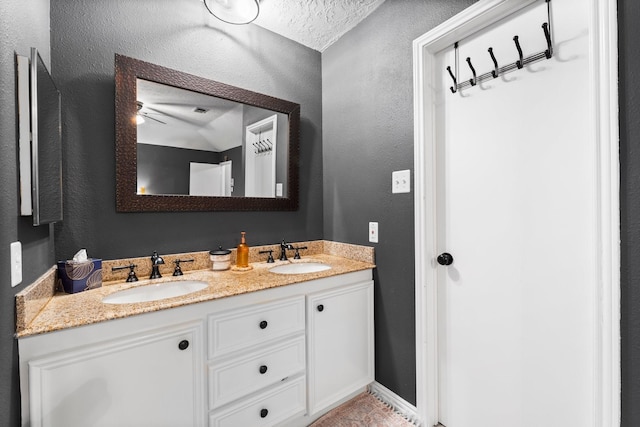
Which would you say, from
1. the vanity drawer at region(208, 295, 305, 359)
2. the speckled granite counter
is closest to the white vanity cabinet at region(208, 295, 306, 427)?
the vanity drawer at region(208, 295, 305, 359)

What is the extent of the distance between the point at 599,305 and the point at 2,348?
72.5 inches

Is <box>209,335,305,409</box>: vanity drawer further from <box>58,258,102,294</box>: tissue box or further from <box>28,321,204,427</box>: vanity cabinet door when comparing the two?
<box>58,258,102,294</box>: tissue box

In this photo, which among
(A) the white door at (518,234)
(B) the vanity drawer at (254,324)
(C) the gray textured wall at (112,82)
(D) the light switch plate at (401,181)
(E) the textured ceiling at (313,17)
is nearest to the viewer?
(A) the white door at (518,234)

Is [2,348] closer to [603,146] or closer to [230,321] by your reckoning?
[230,321]

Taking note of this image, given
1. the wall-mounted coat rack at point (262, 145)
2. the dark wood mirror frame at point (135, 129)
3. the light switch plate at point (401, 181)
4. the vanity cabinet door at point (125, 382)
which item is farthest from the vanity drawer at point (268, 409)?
the wall-mounted coat rack at point (262, 145)

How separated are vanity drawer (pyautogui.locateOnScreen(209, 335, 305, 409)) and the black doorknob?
85 centimetres

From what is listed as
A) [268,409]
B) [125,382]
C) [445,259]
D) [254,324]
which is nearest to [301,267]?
[254,324]

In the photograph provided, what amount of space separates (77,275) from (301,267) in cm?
117

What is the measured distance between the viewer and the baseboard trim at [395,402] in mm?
1557

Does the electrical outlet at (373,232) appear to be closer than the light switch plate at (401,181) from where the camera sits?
No

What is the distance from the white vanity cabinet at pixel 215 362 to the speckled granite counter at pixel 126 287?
35 millimetres

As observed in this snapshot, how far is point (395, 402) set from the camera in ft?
5.48

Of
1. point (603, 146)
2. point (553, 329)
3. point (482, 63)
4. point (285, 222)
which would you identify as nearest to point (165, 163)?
point (285, 222)

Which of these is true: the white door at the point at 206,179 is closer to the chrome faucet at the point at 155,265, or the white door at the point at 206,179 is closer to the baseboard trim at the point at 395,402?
the chrome faucet at the point at 155,265
